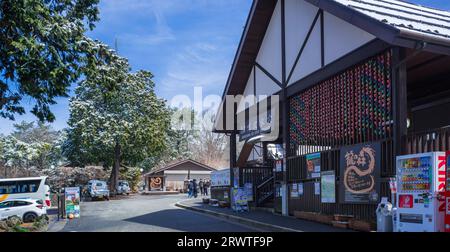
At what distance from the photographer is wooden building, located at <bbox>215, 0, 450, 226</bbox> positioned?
12.8 meters

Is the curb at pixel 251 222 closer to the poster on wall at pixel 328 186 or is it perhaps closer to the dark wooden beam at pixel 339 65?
the poster on wall at pixel 328 186

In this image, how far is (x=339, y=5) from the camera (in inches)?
573

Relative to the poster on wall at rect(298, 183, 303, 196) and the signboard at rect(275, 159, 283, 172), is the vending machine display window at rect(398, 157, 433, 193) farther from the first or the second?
the signboard at rect(275, 159, 283, 172)

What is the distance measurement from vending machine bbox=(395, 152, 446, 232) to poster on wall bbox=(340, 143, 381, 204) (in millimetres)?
2242

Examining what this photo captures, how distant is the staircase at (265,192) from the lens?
23.5 meters

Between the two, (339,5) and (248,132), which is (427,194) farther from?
(248,132)

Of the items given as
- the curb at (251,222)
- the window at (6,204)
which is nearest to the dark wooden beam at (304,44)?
the curb at (251,222)

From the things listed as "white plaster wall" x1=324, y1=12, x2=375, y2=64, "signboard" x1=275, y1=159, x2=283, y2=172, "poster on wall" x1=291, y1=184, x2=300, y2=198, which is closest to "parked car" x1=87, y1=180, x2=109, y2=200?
"signboard" x1=275, y1=159, x2=283, y2=172

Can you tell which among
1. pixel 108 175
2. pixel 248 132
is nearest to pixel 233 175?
pixel 248 132

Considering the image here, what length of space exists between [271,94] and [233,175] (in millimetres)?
6090

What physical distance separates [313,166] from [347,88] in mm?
3274

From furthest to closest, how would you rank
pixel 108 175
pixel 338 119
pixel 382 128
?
1. pixel 108 175
2. pixel 338 119
3. pixel 382 128

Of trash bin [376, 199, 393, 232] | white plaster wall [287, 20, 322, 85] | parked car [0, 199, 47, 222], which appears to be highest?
white plaster wall [287, 20, 322, 85]

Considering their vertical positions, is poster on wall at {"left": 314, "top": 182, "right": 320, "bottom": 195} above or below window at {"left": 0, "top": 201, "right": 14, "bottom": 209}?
above
